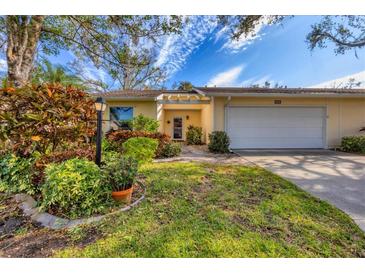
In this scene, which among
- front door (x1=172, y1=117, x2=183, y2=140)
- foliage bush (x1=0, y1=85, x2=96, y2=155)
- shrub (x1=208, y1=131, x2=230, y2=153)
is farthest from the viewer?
Result: front door (x1=172, y1=117, x2=183, y2=140)

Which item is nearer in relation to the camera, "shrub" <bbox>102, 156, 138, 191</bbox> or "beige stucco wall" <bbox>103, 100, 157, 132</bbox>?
"shrub" <bbox>102, 156, 138, 191</bbox>

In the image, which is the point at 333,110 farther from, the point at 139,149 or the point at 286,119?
the point at 139,149

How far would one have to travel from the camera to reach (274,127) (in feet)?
31.6

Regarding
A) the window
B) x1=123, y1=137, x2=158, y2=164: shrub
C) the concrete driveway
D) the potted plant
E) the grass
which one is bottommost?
the grass

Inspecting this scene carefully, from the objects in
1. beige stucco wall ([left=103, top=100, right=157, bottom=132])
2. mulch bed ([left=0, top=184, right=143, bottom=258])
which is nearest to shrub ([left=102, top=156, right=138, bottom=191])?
mulch bed ([left=0, top=184, right=143, bottom=258])

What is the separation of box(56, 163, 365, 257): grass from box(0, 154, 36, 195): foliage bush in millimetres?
2148

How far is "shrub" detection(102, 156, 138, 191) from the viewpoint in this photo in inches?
124

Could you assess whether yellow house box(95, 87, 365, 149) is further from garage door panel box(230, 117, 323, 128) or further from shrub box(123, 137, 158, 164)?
shrub box(123, 137, 158, 164)

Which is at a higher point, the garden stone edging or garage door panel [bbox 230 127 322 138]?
garage door panel [bbox 230 127 322 138]

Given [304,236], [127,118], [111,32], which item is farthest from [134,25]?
[304,236]

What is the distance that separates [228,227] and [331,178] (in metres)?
3.95

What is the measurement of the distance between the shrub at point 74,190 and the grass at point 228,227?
1.51 feet

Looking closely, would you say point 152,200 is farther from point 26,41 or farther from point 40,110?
point 26,41

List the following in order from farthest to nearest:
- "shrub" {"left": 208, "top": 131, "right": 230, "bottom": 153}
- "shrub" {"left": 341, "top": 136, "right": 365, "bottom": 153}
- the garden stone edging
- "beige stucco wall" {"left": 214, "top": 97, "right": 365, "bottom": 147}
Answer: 1. "beige stucco wall" {"left": 214, "top": 97, "right": 365, "bottom": 147}
2. "shrub" {"left": 208, "top": 131, "right": 230, "bottom": 153}
3. "shrub" {"left": 341, "top": 136, "right": 365, "bottom": 153}
4. the garden stone edging
